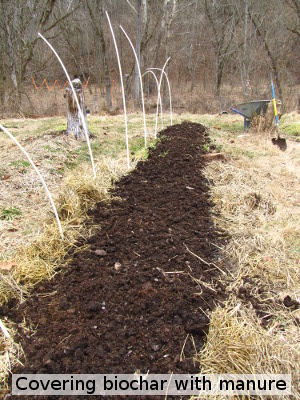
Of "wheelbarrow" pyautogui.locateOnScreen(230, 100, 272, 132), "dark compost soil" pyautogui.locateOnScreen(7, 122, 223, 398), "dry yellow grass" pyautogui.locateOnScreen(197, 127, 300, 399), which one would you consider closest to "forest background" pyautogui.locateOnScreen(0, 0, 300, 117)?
"wheelbarrow" pyautogui.locateOnScreen(230, 100, 272, 132)

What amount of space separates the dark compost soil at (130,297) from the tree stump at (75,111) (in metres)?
2.80

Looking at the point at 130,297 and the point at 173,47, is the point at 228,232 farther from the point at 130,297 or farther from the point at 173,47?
the point at 173,47

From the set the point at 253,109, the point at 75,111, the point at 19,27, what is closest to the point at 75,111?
the point at 75,111

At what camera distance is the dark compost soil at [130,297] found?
138 cm

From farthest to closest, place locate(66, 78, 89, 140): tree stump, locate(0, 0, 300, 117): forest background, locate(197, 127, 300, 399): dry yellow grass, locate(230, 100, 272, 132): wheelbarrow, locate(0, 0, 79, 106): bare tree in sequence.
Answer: locate(0, 0, 300, 117): forest background, locate(0, 0, 79, 106): bare tree, locate(230, 100, 272, 132): wheelbarrow, locate(66, 78, 89, 140): tree stump, locate(197, 127, 300, 399): dry yellow grass

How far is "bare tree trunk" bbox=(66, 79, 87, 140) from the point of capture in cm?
487

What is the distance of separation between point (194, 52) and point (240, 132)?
42.0 feet

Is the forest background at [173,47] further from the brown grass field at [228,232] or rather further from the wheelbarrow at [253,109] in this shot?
the brown grass field at [228,232]

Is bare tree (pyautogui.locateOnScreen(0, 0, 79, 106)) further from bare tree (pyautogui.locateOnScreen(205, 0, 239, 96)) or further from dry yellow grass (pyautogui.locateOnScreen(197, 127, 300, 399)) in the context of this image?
dry yellow grass (pyautogui.locateOnScreen(197, 127, 300, 399))

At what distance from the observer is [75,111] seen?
4.98 metres

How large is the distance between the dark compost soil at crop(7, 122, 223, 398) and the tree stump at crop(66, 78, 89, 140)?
9.18 ft

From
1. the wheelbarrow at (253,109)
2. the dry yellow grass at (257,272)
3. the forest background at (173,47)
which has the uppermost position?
the forest background at (173,47)

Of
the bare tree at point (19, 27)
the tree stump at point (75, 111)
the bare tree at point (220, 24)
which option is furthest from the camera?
the bare tree at point (220, 24)

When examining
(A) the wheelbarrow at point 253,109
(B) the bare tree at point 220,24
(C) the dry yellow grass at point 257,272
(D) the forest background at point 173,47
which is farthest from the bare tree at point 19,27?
(C) the dry yellow grass at point 257,272
